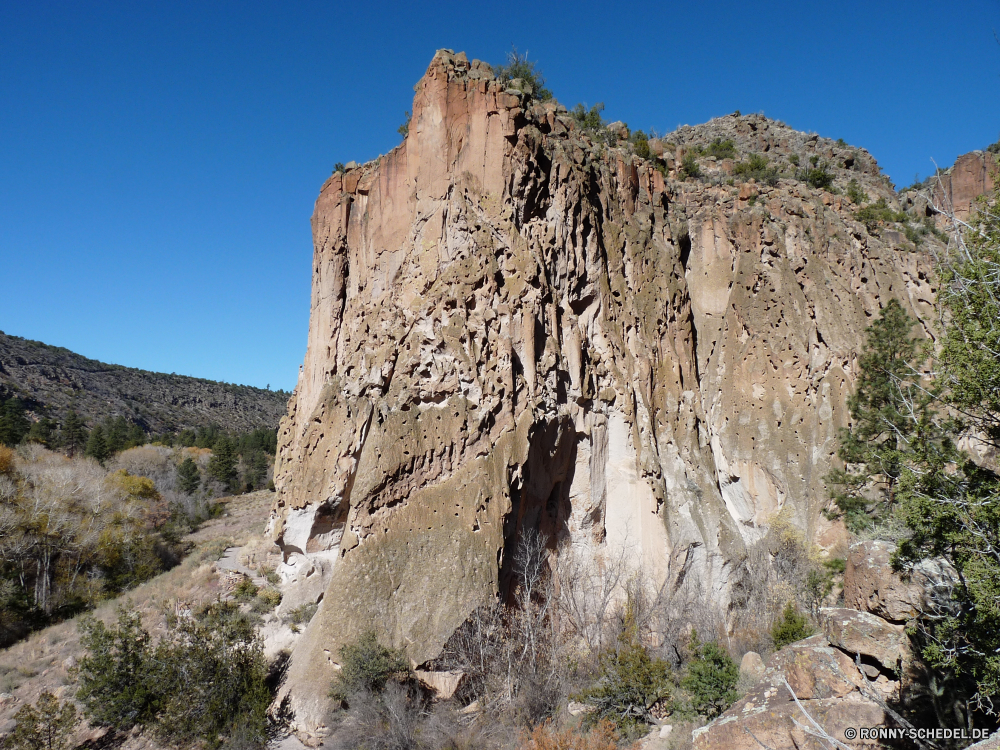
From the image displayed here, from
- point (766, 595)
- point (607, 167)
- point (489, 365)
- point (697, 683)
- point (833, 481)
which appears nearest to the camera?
point (697, 683)

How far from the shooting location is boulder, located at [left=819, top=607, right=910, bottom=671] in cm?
652

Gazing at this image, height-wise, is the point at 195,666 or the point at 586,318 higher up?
the point at 586,318

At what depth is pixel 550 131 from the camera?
18219 millimetres

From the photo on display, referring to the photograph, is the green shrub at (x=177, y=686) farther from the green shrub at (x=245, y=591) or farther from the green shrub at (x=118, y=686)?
the green shrub at (x=245, y=591)

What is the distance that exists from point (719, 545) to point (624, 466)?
12.4 ft

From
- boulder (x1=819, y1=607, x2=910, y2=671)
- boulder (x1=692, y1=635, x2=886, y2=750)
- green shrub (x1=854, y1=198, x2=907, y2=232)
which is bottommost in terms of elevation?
boulder (x1=692, y1=635, x2=886, y2=750)

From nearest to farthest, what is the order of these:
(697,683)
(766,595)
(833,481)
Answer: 1. (697,683)
2. (766,595)
3. (833,481)

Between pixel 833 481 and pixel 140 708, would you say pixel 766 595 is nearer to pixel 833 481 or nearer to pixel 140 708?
pixel 833 481

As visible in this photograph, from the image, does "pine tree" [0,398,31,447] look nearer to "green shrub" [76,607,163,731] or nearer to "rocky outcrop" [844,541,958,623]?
"green shrub" [76,607,163,731]

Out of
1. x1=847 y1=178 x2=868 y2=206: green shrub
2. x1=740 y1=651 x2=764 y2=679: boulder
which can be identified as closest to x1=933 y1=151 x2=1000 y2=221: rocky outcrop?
x1=847 y1=178 x2=868 y2=206: green shrub

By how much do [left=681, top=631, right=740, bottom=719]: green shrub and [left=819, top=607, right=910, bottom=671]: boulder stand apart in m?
4.32

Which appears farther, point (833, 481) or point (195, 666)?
point (833, 481)

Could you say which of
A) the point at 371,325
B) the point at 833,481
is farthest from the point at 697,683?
the point at 371,325

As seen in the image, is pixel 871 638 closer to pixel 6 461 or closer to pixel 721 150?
pixel 721 150
